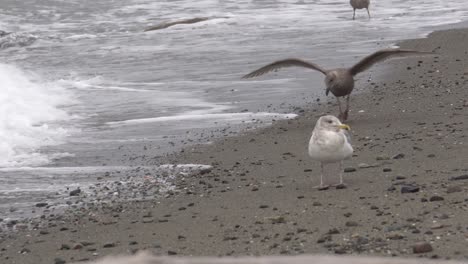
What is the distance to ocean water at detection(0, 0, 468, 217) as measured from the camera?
11.5 metres

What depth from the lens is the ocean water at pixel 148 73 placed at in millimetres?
11500

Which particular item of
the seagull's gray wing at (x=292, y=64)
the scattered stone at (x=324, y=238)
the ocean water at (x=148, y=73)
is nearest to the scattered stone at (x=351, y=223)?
the scattered stone at (x=324, y=238)

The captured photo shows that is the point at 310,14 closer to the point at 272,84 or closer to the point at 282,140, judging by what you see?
the point at 272,84

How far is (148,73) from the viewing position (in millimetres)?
18359

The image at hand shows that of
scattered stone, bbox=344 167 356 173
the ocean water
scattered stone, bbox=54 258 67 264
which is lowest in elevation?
the ocean water

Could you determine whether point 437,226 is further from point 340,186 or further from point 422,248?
point 340,186

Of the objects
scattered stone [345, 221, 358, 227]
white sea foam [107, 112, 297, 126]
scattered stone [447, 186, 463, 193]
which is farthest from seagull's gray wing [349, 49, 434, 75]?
scattered stone [345, 221, 358, 227]

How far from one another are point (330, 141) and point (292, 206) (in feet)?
2.08

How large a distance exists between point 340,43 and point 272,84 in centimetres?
505

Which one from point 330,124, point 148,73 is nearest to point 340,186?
point 330,124

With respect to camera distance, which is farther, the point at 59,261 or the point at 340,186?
the point at 340,186

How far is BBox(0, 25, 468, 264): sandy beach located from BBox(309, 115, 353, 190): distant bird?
302mm

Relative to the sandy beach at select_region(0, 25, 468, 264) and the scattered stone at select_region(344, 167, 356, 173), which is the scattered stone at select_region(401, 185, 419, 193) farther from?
the scattered stone at select_region(344, 167, 356, 173)

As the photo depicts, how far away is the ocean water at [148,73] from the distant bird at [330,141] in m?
2.46
